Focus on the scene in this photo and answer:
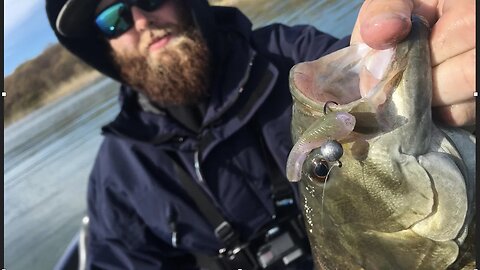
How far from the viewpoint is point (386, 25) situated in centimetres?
130

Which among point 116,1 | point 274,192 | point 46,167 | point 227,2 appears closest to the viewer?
point 274,192

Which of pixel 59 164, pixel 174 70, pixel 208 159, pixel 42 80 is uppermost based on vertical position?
pixel 174 70

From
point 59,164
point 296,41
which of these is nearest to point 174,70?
point 296,41

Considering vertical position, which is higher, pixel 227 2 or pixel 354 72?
pixel 354 72

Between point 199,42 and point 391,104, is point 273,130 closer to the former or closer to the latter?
Result: point 199,42

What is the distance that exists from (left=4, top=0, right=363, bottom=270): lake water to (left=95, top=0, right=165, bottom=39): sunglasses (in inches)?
69.0

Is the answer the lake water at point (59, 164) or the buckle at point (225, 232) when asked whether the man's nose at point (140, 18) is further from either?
the lake water at point (59, 164)

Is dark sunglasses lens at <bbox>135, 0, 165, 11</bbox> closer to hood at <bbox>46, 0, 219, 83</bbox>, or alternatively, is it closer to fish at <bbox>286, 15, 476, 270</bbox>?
hood at <bbox>46, 0, 219, 83</bbox>

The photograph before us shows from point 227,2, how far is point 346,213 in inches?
137

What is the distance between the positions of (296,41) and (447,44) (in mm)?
2307

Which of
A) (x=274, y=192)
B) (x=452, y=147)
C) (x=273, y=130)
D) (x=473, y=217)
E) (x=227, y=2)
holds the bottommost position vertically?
(x=274, y=192)

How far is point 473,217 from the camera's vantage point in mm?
1396

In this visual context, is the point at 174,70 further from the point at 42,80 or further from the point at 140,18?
the point at 42,80

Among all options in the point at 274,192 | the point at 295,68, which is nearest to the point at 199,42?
the point at 274,192
